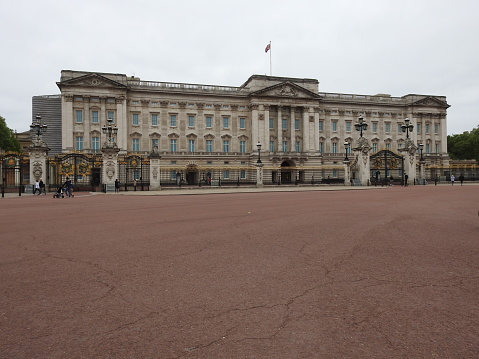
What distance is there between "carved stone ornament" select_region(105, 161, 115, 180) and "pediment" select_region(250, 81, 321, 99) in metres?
33.4

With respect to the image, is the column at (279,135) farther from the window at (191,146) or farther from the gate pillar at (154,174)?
the gate pillar at (154,174)

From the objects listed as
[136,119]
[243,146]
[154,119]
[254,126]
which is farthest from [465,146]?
[136,119]

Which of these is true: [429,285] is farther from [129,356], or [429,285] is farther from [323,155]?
[323,155]

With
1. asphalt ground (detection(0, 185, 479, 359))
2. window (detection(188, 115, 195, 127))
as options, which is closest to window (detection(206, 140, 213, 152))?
window (detection(188, 115, 195, 127))

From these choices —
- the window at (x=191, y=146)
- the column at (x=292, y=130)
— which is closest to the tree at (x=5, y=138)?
the window at (x=191, y=146)

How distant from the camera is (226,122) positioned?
6050 centimetres

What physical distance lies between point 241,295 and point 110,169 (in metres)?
30.4

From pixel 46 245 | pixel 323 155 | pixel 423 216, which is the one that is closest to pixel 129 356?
pixel 46 245

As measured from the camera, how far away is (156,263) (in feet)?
19.7

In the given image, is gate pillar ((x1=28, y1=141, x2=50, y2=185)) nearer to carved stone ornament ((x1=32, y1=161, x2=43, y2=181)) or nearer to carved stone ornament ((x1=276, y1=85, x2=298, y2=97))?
carved stone ornament ((x1=32, y1=161, x2=43, y2=181))

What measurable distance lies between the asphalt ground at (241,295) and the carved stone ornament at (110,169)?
2446cm

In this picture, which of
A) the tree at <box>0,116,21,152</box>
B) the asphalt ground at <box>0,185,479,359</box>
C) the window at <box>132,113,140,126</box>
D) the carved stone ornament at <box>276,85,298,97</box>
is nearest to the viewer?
the asphalt ground at <box>0,185,479,359</box>

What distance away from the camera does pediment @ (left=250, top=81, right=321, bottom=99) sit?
59.5m

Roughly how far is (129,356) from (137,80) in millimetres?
59852
